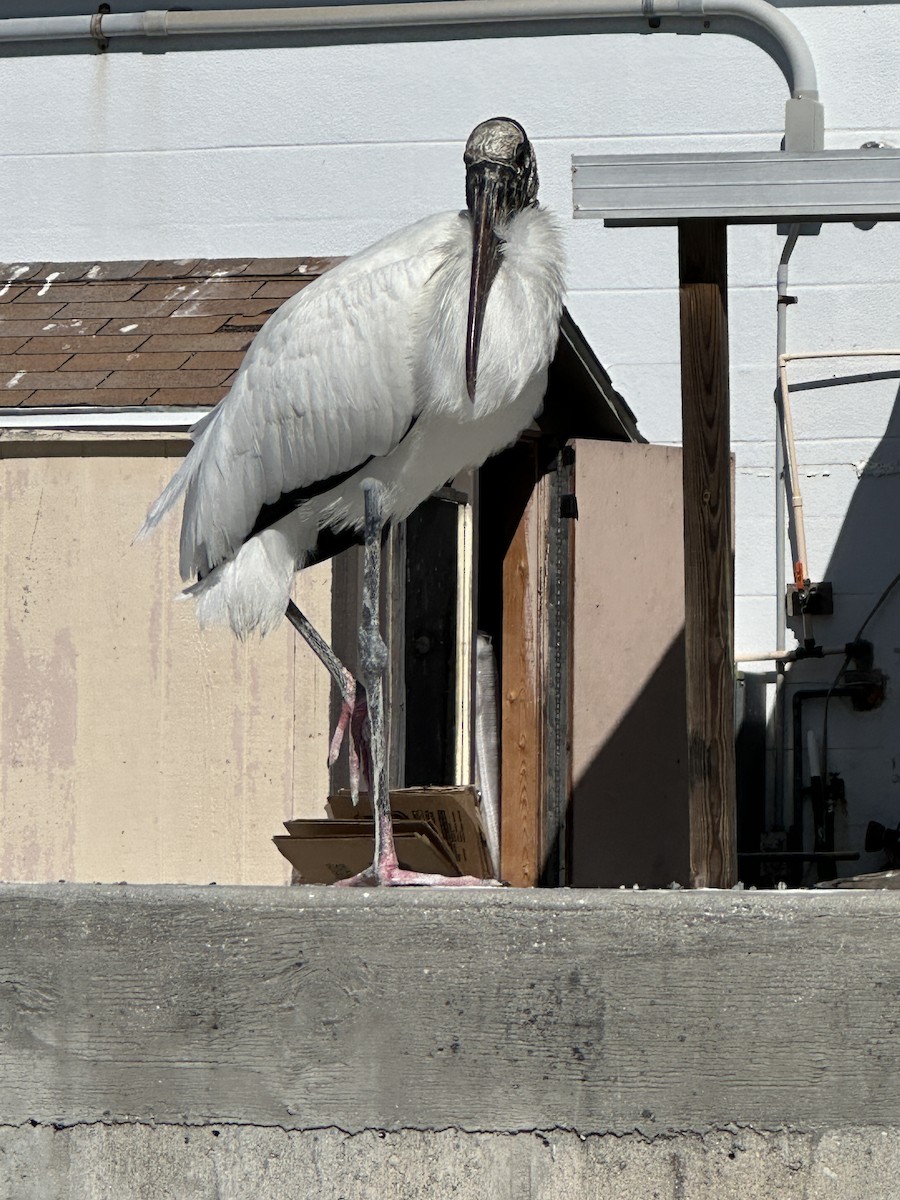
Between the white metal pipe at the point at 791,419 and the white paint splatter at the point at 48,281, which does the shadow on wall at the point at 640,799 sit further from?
the white paint splatter at the point at 48,281

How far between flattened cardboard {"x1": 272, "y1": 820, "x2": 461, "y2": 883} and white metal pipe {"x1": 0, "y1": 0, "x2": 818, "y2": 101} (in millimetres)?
5125

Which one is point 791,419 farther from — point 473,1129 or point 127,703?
point 473,1129

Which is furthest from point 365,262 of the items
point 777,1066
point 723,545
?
point 777,1066

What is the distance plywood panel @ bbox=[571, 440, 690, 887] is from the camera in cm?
775

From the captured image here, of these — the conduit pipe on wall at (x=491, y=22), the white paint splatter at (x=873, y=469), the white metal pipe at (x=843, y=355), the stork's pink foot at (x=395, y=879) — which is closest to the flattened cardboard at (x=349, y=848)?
the stork's pink foot at (x=395, y=879)

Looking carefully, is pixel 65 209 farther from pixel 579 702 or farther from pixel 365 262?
pixel 365 262

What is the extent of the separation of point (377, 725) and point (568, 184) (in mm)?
4827

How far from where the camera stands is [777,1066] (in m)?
3.85

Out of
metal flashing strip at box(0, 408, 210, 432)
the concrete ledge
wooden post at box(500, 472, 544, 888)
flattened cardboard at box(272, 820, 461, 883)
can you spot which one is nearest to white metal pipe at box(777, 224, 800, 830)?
wooden post at box(500, 472, 544, 888)

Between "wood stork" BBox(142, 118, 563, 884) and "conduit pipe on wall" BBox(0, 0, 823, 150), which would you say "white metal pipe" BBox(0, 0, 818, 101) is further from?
"wood stork" BBox(142, 118, 563, 884)

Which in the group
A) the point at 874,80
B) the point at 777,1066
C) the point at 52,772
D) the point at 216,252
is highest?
the point at 874,80

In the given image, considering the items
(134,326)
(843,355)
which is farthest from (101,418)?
(843,355)

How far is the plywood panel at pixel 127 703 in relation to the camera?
753cm

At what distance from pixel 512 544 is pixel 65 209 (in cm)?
368
